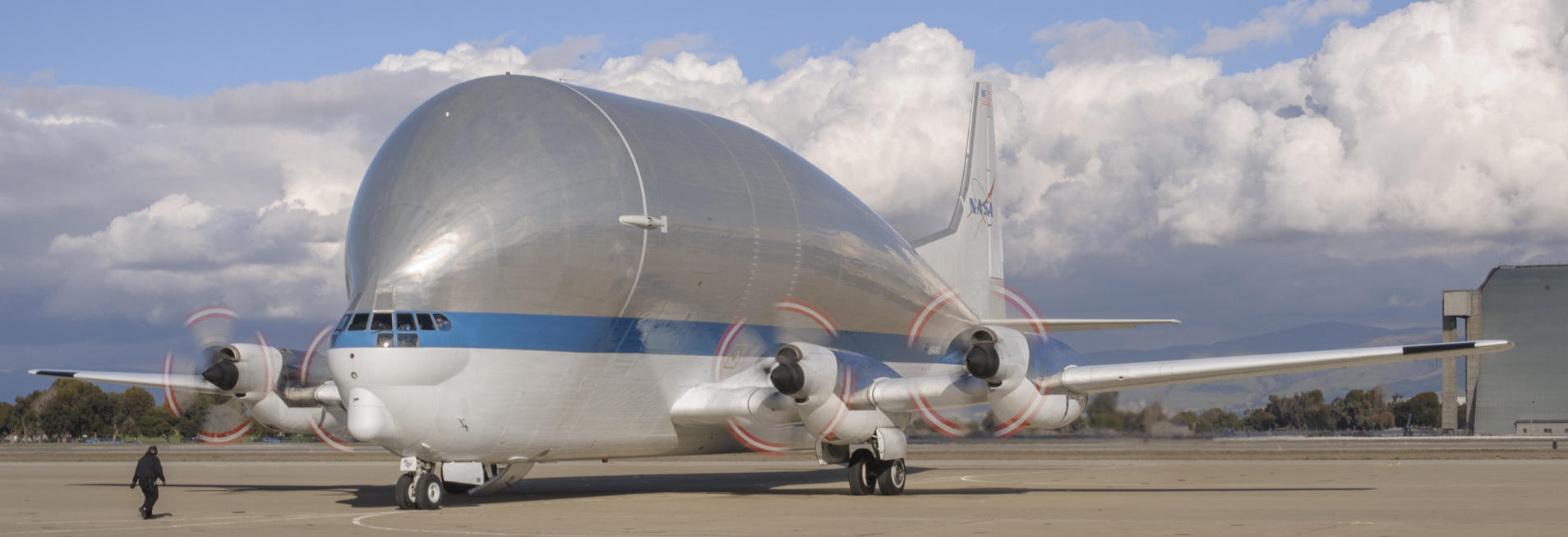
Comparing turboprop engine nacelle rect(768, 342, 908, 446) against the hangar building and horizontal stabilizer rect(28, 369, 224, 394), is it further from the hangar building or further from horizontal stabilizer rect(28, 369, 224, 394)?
the hangar building

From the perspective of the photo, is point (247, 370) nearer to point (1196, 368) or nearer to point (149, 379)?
point (149, 379)

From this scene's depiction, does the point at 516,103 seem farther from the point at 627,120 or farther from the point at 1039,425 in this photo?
the point at 1039,425

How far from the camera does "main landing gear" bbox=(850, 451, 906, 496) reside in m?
21.6

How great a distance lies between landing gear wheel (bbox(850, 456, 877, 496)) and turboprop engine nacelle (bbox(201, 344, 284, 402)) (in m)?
10.7

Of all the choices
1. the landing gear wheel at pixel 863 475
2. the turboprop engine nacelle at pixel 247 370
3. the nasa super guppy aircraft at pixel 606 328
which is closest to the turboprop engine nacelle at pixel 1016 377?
the nasa super guppy aircraft at pixel 606 328

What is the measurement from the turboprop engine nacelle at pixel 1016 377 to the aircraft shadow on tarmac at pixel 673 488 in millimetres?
2134

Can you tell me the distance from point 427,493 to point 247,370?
6.43 meters

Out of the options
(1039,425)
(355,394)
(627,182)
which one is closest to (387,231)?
(355,394)

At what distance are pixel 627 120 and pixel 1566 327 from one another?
117 m

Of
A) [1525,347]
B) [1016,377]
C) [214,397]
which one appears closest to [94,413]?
[214,397]

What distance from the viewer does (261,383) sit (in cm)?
2275

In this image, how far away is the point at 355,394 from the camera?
17.2 meters

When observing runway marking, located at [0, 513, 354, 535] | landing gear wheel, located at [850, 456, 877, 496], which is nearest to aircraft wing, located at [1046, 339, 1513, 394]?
landing gear wheel, located at [850, 456, 877, 496]

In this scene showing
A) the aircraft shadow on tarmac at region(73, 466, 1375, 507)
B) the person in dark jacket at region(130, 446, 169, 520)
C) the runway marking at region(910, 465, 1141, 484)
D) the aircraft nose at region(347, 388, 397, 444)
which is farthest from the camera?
the runway marking at region(910, 465, 1141, 484)
